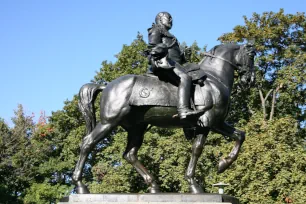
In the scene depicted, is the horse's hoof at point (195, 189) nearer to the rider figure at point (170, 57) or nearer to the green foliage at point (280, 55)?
the rider figure at point (170, 57)

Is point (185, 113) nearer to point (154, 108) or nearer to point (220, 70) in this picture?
point (154, 108)

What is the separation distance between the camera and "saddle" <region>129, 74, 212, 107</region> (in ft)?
30.6

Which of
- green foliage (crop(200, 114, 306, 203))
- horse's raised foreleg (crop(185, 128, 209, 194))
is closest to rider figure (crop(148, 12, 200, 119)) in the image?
horse's raised foreleg (crop(185, 128, 209, 194))

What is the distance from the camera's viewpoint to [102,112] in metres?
9.44

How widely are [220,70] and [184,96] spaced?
1201 mm

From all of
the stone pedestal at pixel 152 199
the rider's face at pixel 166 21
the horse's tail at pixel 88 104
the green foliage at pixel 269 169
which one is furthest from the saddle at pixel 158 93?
the green foliage at pixel 269 169

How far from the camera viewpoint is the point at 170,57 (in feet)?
32.4

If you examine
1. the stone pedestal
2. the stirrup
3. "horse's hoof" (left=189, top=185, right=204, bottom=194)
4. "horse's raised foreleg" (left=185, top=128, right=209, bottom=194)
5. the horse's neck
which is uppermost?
the horse's neck

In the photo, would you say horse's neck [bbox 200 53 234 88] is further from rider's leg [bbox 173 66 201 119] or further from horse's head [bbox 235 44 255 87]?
rider's leg [bbox 173 66 201 119]

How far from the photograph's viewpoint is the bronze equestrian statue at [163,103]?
9281 millimetres

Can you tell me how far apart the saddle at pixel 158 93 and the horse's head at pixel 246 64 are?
3.10 feet

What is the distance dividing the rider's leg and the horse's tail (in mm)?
1590

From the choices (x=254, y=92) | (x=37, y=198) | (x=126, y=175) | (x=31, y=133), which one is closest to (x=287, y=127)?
(x=254, y=92)

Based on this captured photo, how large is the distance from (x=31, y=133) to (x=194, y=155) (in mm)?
33140
